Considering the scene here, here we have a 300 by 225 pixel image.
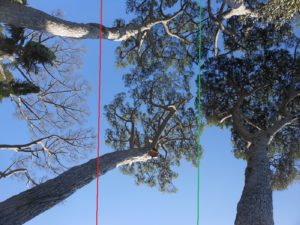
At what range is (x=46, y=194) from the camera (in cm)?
714

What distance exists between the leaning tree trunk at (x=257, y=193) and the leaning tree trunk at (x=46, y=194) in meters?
2.91

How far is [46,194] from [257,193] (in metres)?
3.94

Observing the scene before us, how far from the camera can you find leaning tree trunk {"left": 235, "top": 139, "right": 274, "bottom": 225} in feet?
25.5

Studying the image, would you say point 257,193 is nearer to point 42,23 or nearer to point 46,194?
point 46,194

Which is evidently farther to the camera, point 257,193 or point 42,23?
point 257,193

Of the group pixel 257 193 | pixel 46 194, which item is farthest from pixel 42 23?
pixel 257 193

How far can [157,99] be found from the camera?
572 inches

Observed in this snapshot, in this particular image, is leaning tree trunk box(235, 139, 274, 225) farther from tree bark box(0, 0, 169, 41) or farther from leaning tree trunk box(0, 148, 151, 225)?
tree bark box(0, 0, 169, 41)

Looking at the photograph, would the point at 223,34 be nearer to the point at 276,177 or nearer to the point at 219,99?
the point at 219,99

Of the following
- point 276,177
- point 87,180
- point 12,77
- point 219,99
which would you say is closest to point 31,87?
point 12,77

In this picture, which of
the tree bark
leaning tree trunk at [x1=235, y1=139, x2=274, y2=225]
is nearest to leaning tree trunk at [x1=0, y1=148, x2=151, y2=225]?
the tree bark

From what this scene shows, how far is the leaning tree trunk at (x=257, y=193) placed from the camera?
7.77 m

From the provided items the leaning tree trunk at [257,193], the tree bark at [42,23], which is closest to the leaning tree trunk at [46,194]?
the tree bark at [42,23]

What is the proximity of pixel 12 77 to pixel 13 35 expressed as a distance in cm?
110
